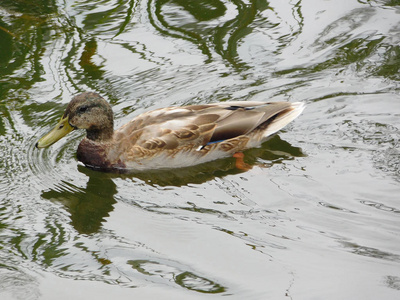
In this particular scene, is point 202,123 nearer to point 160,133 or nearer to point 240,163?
point 160,133

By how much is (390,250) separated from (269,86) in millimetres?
3422

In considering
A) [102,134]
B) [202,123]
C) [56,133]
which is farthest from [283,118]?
[56,133]

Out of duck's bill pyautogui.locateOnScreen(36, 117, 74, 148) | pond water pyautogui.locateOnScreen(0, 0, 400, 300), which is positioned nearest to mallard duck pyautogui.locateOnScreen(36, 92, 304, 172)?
duck's bill pyautogui.locateOnScreen(36, 117, 74, 148)

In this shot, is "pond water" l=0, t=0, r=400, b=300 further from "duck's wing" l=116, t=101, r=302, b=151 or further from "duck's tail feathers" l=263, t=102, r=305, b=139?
"duck's wing" l=116, t=101, r=302, b=151

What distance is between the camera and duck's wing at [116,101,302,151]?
25.8 feet

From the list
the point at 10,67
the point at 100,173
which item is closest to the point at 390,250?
the point at 100,173

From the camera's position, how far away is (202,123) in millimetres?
8016

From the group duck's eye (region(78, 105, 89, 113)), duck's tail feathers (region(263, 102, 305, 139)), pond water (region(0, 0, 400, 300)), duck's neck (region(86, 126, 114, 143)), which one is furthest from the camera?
duck's tail feathers (region(263, 102, 305, 139))

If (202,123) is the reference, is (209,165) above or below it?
below

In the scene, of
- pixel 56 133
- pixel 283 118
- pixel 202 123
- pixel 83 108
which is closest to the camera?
pixel 83 108

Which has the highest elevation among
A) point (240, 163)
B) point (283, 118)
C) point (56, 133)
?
point (56, 133)

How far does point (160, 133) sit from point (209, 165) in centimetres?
66

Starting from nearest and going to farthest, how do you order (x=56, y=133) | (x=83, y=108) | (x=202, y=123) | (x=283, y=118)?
(x=83, y=108)
(x=56, y=133)
(x=202, y=123)
(x=283, y=118)

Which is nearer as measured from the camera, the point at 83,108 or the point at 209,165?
the point at 83,108
